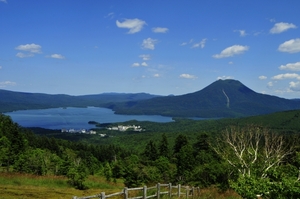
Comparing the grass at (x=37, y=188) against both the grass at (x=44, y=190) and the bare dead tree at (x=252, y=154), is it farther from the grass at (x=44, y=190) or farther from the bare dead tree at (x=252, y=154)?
the bare dead tree at (x=252, y=154)

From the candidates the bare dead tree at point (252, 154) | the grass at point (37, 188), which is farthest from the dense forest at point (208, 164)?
the grass at point (37, 188)

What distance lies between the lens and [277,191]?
8664mm

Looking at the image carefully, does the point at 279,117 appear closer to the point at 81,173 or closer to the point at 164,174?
the point at 164,174

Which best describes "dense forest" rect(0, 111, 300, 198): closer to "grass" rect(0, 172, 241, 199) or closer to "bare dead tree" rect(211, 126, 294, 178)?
"bare dead tree" rect(211, 126, 294, 178)

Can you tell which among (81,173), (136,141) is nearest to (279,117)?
(136,141)

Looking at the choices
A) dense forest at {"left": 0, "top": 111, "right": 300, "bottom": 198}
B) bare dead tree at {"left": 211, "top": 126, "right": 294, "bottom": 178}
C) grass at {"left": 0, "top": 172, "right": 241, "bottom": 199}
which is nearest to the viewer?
dense forest at {"left": 0, "top": 111, "right": 300, "bottom": 198}

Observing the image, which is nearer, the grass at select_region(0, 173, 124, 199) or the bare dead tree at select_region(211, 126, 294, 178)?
the grass at select_region(0, 173, 124, 199)

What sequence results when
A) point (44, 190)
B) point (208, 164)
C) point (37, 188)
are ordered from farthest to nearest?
point (208, 164)
point (37, 188)
point (44, 190)

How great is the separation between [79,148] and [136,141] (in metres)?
56.8

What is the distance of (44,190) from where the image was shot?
17766 millimetres

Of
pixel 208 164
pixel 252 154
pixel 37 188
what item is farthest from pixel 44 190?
pixel 208 164

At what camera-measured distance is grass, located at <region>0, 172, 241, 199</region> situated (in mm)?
15602

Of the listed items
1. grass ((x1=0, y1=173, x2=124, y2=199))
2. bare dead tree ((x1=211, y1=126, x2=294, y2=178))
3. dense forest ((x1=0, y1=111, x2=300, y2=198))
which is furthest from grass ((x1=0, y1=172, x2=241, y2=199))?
bare dead tree ((x1=211, y1=126, x2=294, y2=178))

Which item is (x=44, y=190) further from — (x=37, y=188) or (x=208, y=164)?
(x=208, y=164)
